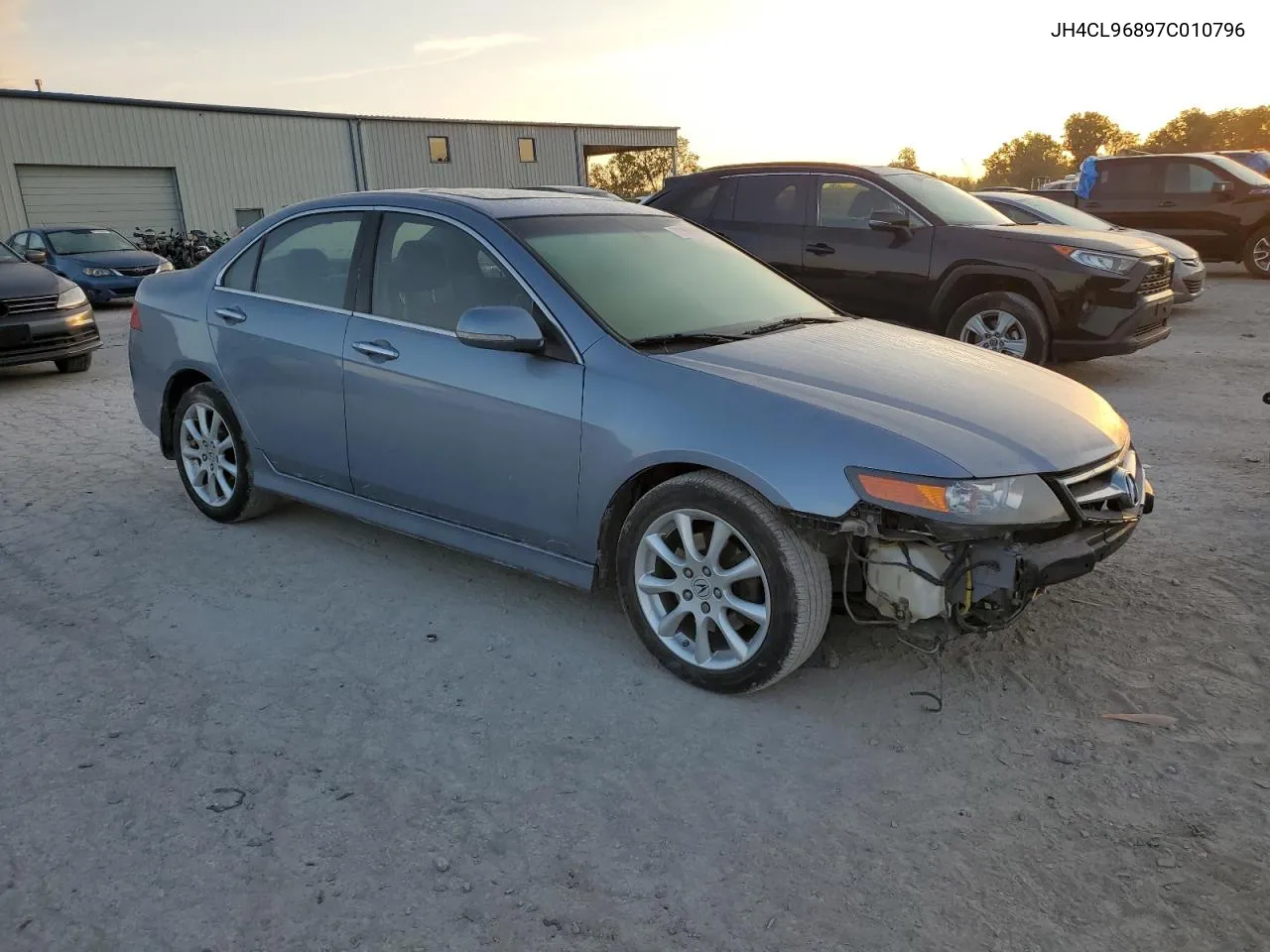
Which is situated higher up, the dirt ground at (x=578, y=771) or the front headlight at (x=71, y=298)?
the front headlight at (x=71, y=298)

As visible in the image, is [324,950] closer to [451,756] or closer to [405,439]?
[451,756]

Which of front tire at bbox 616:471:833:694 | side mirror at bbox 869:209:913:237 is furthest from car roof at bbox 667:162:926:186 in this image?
→ front tire at bbox 616:471:833:694

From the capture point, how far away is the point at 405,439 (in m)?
4.01

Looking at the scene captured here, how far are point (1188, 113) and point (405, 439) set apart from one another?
89091mm

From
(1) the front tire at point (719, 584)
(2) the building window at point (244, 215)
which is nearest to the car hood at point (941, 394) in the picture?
(1) the front tire at point (719, 584)

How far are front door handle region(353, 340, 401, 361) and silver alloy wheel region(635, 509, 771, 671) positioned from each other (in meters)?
1.41

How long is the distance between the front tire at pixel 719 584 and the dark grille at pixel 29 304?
8.20 meters

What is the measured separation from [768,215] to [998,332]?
88.4 inches

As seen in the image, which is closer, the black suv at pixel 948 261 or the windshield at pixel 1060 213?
the black suv at pixel 948 261

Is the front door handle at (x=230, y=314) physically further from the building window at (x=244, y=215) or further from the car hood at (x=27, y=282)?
the building window at (x=244, y=215)

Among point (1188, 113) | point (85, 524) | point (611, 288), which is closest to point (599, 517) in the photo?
point (611, 288)

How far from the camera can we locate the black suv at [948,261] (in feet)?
25.4

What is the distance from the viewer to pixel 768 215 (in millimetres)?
8758

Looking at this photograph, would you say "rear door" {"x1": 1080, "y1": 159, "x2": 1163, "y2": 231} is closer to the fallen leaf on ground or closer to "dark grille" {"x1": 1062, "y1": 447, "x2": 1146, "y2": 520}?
"dark grille" {"x1": 1062, "y1": 447, "x2": 1146, "y2": 520}
